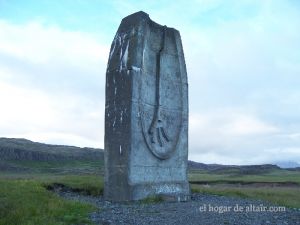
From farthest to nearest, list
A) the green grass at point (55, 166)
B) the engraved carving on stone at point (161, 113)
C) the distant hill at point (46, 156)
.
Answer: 1. the distant hill at point (46, 156)
2. the green grass at point (55, 166)
3. the engraved carving on stone at point (161, 113)

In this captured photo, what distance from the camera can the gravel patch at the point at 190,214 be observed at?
41.9 ft

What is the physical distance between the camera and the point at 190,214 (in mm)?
14172

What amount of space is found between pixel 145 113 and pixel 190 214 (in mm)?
5835

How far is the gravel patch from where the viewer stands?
41.9ft

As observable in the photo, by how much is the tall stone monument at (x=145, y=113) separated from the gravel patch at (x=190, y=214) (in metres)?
1.45

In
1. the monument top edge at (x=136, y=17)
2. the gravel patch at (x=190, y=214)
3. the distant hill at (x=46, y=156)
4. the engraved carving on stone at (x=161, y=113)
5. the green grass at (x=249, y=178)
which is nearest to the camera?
the gravel patch at (x=190, y=214)

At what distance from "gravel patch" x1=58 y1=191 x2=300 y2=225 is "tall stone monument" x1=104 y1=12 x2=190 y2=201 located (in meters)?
1.45

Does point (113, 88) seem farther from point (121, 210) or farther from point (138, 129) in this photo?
point (121, 210)

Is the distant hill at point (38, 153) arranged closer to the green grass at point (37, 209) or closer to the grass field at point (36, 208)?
the grass field at point (36, 208)

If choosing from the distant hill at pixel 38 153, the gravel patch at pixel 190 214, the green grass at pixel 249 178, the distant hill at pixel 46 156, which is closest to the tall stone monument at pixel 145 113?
the gravel patch at pixel 190 214

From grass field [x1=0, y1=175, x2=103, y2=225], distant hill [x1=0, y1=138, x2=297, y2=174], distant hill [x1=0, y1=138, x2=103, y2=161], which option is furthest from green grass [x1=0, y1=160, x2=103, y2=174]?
grass field [x1=0, y1=175, x2=103, y2=225]

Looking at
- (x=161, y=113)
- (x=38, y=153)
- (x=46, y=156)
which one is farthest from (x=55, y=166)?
(x=161, y=113)

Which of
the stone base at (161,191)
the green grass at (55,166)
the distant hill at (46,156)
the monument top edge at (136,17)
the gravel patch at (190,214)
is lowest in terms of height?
the gravel patch at (190,214)

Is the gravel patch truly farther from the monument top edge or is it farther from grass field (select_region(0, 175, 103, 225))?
the monument top edge
